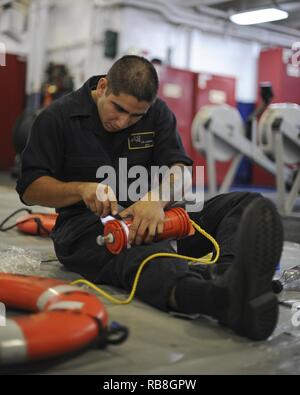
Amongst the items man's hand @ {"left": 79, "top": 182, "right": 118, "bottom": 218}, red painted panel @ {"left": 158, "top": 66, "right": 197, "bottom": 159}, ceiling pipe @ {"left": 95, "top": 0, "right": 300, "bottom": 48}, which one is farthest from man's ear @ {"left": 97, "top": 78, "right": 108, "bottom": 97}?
ceiling pipe @ {"left": 95, "top": 0, "right": 300, "bottom": 48}

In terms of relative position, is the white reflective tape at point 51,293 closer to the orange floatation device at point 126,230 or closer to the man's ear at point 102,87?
the orange floatation device at point 126,230

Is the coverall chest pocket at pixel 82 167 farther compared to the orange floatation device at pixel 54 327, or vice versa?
the coverall chest pocket at pixel 82 167

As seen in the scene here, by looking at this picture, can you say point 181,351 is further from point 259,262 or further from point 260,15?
point 260,15

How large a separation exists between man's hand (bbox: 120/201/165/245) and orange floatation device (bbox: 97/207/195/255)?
0.02 metres

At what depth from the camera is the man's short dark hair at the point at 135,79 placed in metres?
1.68

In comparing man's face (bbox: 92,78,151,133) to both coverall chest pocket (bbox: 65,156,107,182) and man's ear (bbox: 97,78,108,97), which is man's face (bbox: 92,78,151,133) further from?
coverall chest pocket (bbox: 65,156,107,182)

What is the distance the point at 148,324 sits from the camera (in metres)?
1.47

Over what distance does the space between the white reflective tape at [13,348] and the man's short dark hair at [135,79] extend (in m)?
0.88

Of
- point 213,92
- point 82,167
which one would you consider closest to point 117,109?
point 82,167

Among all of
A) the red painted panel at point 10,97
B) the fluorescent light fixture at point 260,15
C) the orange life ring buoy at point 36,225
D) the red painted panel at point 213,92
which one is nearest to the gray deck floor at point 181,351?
the orange life ring buoy at point 36,225

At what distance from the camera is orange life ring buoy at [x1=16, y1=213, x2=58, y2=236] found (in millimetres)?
2949

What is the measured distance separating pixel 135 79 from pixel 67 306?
786mm

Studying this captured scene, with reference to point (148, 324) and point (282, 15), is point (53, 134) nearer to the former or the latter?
point (148, 324)
